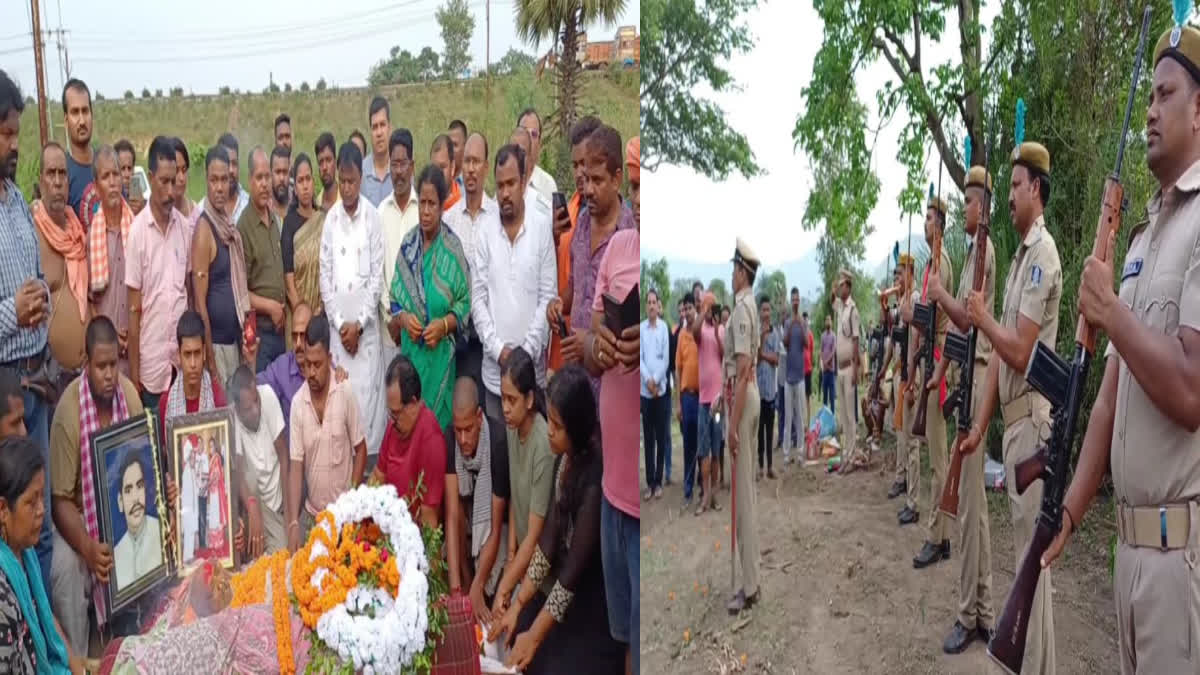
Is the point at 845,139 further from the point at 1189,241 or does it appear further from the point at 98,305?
the point at 98,305

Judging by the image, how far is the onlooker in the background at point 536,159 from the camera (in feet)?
16.4

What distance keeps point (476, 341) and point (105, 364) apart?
1.51 meters

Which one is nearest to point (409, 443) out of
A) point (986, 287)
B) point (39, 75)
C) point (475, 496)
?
point (475, 496)

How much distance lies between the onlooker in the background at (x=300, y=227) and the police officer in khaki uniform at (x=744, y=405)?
1.80 m

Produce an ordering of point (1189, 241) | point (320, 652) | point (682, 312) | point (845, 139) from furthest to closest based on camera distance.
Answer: point (682, 312) → point (845, 139) → point (320, 652) → point (1189, 241)

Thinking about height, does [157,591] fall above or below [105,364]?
below

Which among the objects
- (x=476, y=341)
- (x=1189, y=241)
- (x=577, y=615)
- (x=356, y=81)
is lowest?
(x=577, y=615)

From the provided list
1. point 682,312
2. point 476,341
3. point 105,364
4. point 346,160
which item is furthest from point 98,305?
point 682,312

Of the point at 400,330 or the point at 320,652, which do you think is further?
the point at 400,330

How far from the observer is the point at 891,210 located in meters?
4.57

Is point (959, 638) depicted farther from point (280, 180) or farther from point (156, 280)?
point (156, 280)

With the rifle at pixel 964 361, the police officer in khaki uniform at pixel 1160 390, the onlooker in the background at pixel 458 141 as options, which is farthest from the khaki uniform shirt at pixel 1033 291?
the onlooker in the background at pixel 458 141

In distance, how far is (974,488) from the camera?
4223mm

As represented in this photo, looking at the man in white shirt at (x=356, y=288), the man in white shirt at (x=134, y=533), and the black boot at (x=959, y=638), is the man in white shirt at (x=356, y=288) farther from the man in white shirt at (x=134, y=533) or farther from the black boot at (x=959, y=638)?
the black boot at (x=959, y=638)
